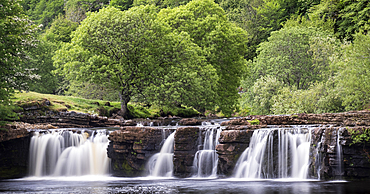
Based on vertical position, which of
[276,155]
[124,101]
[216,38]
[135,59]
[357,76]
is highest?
[216,38]

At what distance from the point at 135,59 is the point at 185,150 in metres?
17.2

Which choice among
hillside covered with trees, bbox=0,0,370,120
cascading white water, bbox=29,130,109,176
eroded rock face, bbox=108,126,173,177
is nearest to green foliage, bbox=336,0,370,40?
hillside covered with trees, bbox=0,0,370,120

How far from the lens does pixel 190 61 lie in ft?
128

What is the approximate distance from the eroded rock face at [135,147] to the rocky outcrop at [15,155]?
20.1ft

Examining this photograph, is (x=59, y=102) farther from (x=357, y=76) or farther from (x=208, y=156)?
(x=357, y=76)

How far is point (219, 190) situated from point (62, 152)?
13.3 meters

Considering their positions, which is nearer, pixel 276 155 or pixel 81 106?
pixel 276 155

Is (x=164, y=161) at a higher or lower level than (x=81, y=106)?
lower

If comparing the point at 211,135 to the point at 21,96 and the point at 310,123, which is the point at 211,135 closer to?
the point at 310,123

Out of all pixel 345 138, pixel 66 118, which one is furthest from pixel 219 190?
pixel 66 118

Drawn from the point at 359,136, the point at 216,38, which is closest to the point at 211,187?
the point at 359,136

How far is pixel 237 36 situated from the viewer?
160 ft

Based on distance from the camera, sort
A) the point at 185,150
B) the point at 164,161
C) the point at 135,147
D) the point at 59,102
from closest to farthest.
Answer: the point at 185,150
the point at 164,161
the point at 135,147
the point at 59,102

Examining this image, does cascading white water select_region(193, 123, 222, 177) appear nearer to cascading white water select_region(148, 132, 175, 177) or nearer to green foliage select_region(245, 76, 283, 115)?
cascading white water select_region(148, 132, 175, 177)
